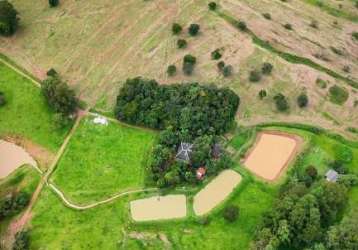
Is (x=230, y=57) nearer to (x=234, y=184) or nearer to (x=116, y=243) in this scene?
(x=234, y=184)

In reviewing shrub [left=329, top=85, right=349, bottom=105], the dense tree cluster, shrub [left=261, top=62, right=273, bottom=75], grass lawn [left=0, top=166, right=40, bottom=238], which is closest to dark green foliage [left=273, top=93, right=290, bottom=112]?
shrub [left=261, top=62, right=273, bottom=75]

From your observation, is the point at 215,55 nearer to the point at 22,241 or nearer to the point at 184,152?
the point at 184,152

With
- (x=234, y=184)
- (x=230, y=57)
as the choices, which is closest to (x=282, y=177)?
(x=234, y=184)

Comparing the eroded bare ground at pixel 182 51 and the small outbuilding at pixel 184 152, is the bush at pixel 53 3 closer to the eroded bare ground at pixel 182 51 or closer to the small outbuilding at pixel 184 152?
the eroded bare ground at pixel 182 51

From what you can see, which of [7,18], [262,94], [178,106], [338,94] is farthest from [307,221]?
[7,18]

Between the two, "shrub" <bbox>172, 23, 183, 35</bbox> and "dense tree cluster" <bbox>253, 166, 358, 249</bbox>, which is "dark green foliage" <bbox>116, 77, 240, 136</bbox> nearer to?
"shrub" <bbox>172, 23, 183, 35</bbox>

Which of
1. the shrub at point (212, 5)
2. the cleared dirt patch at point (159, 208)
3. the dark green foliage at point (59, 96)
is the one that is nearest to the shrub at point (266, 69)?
the shrub at point (212, 5)
